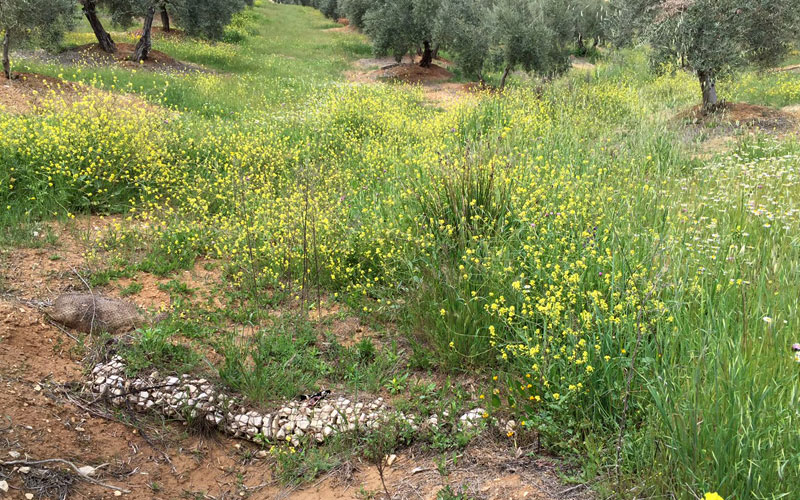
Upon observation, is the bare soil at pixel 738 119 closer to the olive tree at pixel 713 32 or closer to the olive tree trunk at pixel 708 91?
the olive tree trunk at pixel 708 91

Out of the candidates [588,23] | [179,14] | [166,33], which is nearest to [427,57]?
[179,14]

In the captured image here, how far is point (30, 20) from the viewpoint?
11227 mm

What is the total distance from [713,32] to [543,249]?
9.69m

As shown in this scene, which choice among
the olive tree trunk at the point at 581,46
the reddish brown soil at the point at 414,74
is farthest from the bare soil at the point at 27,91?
the olive tree trunk at the point at 581,46

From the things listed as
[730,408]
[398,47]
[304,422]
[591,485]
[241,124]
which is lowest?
[304,422]

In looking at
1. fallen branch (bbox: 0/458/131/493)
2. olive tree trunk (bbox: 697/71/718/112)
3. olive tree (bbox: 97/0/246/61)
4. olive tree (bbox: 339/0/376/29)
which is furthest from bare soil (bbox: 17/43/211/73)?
fallen branch (bbox: 0/458/131/493)

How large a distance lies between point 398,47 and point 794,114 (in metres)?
14.6

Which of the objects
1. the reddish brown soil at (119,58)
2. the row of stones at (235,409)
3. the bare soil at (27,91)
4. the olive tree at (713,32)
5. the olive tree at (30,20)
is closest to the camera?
the row of stones at (235,409)

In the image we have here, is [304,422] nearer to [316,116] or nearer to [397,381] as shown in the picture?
[397,381]

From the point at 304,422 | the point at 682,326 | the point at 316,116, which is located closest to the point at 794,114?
the point at 316,116

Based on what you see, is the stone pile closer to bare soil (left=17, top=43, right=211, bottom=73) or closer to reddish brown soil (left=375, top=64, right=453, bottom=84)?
bare soil (left=17, top=43, right=211, bottom=73)

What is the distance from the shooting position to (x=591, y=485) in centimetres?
275

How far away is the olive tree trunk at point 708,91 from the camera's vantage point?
11.6 metres

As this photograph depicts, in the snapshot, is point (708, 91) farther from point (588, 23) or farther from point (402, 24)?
point (588, 23)
